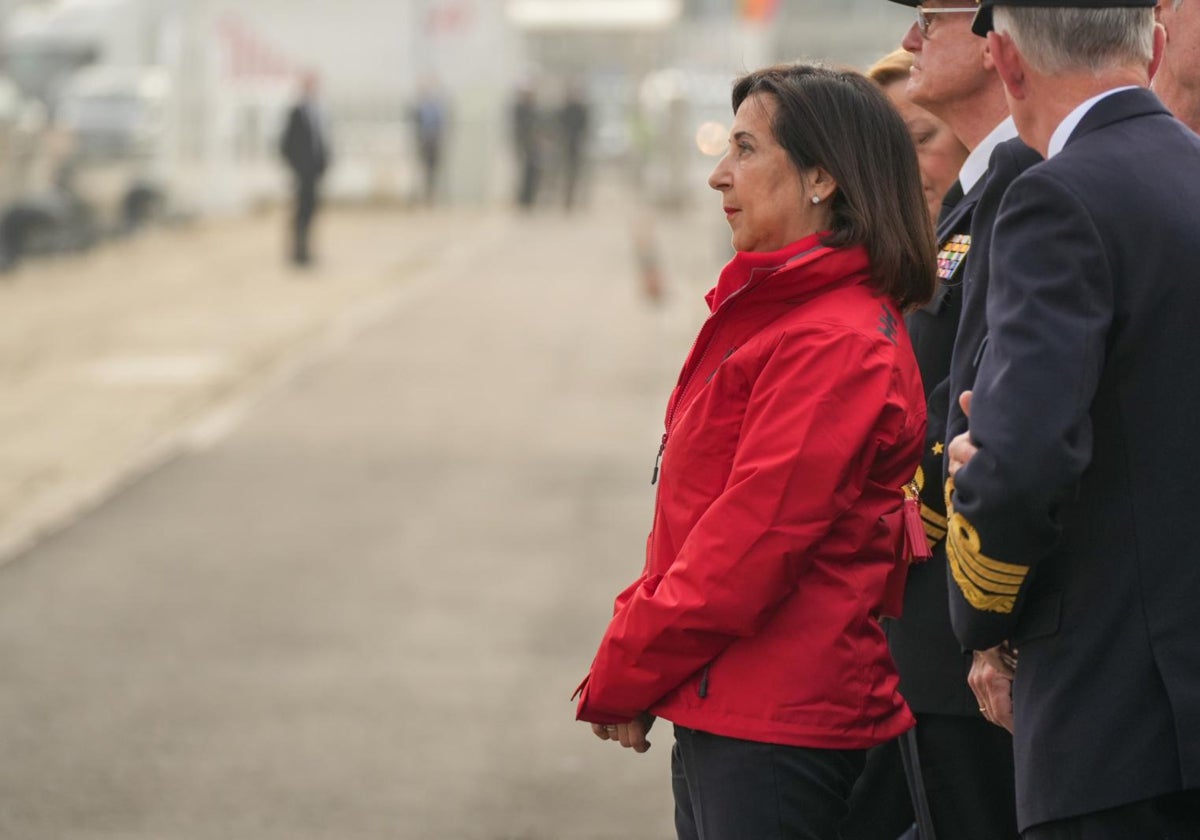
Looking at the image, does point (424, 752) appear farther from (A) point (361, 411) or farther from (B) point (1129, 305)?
(A) point (361, 411)

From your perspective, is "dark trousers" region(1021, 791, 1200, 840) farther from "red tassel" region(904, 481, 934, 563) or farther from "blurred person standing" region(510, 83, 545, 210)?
"blurred person standing" region(510, 83, 545, 210)

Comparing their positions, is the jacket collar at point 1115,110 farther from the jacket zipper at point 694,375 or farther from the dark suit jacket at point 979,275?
the jacket zipper at point 694,375

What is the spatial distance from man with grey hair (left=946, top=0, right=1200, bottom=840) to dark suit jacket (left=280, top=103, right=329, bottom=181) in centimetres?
2095

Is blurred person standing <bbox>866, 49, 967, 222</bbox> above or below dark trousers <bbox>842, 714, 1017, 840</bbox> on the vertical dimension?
above

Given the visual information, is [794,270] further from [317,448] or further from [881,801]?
[317,448]

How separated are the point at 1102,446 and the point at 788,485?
478 millimetres

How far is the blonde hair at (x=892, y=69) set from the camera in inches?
137

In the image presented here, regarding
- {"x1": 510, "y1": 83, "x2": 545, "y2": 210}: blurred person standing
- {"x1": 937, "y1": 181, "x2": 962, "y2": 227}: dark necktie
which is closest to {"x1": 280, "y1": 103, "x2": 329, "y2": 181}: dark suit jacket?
{"x1": 510, "y1": 83, "x2": 545, "y2": 210}: blurred person standing

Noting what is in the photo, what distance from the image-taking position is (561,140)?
1289 inches

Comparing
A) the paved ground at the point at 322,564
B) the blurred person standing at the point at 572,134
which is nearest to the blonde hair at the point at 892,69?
the paved ground at the point at 322,564

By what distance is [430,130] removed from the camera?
32.3m

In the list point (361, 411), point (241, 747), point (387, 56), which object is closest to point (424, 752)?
point (241, 747)

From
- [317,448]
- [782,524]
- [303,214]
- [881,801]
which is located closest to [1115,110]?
[782,524]

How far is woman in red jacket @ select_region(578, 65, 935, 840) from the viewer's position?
263cm
